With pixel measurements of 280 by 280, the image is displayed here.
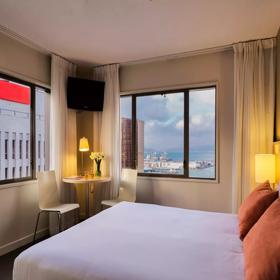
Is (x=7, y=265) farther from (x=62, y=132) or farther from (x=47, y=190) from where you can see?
(x=62, y=132)

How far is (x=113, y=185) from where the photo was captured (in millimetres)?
3906

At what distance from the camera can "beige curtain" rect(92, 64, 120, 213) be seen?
12.9 feet

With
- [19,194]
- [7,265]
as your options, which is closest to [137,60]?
[19,194]

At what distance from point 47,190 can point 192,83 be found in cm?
267

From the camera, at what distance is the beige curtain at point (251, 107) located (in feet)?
10.0

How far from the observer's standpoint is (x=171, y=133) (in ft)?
12.7

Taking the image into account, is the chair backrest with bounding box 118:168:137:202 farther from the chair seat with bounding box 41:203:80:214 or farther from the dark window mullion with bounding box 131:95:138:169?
the chair seat with bounding box 41:203:80:214

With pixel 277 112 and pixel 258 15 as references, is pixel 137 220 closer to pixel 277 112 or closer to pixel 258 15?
pixel 277 112

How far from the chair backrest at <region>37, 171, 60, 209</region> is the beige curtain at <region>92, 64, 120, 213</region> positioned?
84 cm

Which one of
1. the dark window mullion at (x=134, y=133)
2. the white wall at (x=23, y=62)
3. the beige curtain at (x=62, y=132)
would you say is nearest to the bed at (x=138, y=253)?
the beige curtain at (x=62, y=132)

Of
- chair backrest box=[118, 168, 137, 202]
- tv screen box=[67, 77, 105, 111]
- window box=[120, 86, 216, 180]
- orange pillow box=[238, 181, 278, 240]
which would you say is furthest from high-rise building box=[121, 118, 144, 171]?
orange pillow box=[238, 181, 278, 240]

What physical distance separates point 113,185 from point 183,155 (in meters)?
A: 1.28

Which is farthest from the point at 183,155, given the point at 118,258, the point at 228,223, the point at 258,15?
the point at 118,258

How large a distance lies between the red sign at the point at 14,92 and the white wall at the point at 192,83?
1.53 m
